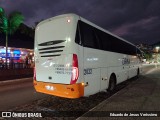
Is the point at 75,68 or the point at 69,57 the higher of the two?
the point at 69,57

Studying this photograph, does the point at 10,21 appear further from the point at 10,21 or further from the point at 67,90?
the point at 67,90

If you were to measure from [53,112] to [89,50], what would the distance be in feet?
8.86

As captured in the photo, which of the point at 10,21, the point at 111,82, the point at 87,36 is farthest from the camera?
the point at 10,21

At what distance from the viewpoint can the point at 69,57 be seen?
6137mm

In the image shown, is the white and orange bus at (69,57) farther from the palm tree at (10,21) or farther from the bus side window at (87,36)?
the palm tree at (10,21)

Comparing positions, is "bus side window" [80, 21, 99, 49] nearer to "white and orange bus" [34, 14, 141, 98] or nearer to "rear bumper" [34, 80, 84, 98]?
"white and orange bus" [34, 14, 141, 98]

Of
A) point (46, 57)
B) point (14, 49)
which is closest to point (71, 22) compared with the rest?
point (46, 57)

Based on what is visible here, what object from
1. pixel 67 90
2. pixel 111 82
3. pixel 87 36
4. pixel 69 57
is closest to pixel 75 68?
pixel 69 57

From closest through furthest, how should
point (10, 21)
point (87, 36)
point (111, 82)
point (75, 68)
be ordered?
point (75, 68), point (87, 36), point (111, 82), point (10, 21)

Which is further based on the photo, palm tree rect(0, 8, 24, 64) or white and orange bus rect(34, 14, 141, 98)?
palm tree rect(0, 8, 24, 64)

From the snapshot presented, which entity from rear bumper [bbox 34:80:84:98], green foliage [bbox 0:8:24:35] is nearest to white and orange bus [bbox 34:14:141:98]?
rear bumper [bbox 34:80:84:98]

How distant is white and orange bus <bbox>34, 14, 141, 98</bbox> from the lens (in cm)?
610

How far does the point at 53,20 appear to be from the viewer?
6.82 metres

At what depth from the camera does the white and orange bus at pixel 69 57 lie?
6102mm
